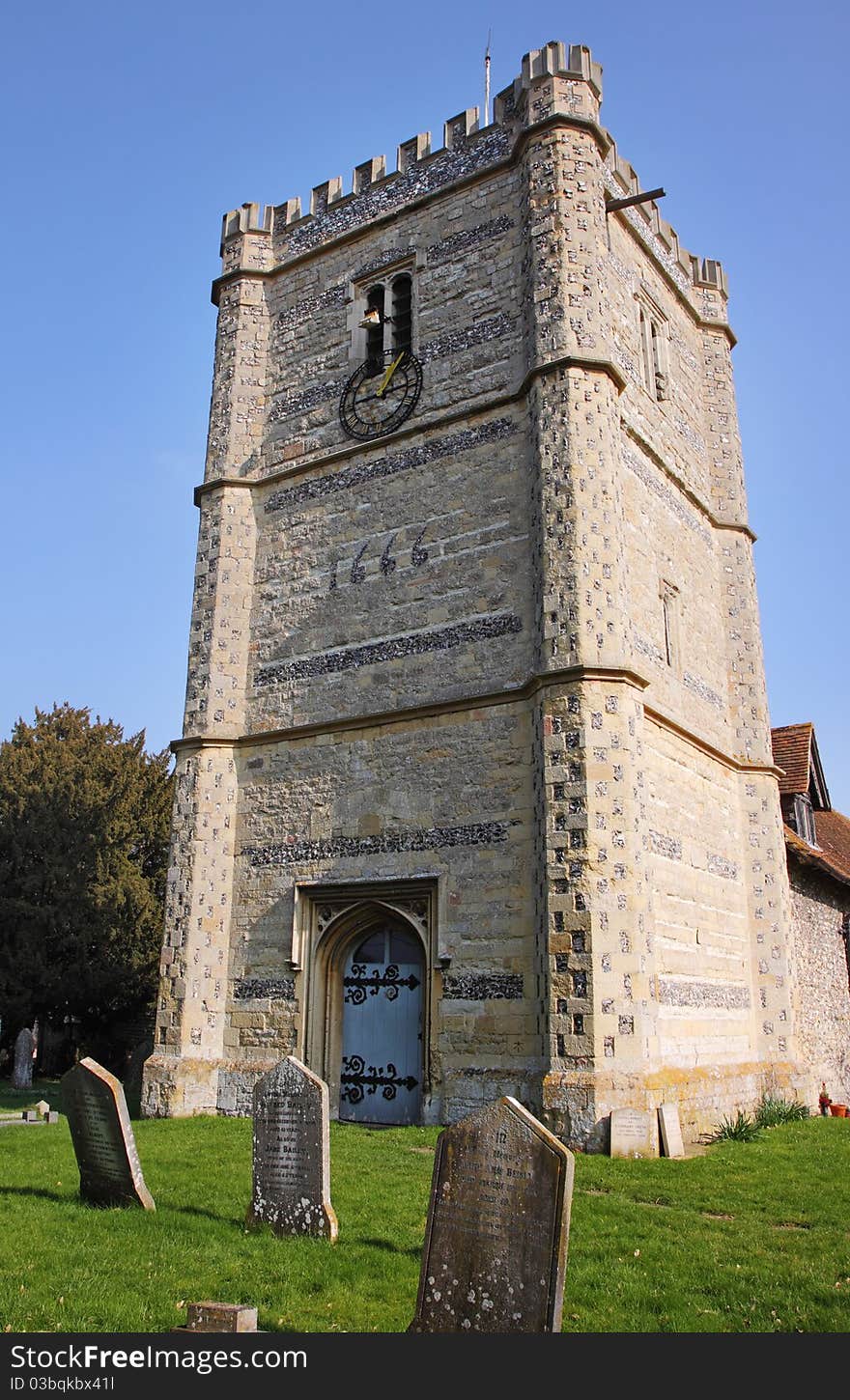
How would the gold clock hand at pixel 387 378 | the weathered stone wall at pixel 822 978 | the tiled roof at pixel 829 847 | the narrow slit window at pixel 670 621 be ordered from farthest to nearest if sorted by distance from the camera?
the tiled roof at pixel 829 847
the weathered stone wall at pixel 822 978
the gold clock hand at pixel 387 378
the narrow slit window at pixel 670 621

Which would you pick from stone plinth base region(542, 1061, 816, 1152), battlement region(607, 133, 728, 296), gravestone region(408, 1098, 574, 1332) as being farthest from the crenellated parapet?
gravestone region(408, 1098, 574, 1332)

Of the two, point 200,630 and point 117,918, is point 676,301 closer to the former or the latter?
point 200,630

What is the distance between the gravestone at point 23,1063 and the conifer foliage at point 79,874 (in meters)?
2.37

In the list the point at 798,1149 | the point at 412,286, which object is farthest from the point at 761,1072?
the point at 412,286

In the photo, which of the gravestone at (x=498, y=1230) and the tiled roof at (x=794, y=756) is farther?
the tiled roof at (x=794, y=756)

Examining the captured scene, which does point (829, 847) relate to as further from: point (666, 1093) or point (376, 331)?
point (376, 331)

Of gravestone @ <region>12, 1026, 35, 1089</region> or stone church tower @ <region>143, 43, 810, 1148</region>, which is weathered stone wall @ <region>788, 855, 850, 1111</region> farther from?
gravestone @ <region>12, 1026, 35, 1089</region>

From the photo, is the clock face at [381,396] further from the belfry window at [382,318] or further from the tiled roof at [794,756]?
the tiled roof at [794,756]

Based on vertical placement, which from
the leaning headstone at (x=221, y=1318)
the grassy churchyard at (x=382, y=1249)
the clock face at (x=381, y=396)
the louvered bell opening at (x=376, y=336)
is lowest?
the grassy churchyard at (x=382, y=1249)

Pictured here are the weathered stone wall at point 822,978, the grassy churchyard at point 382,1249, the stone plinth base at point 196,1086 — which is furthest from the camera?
the weathered stone wall at point 822,978

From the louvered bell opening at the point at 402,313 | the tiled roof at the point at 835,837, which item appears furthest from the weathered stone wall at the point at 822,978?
the louvered bell opening at the point at 402,313

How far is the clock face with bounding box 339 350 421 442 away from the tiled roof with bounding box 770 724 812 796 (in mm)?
10011

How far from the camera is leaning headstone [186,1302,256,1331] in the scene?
165 inches

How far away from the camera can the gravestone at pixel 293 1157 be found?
6488 millimetres
